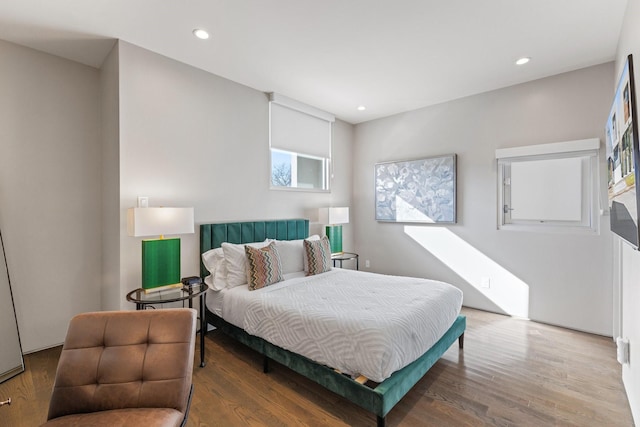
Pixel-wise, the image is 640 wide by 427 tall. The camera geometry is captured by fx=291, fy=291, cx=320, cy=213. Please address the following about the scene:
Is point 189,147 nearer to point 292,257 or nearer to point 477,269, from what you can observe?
point 292,257

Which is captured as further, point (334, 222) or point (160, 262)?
point (334, 222)

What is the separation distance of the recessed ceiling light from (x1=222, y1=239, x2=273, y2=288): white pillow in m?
1.98

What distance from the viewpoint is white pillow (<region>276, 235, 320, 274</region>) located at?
331 centimetres

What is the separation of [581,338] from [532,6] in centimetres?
324

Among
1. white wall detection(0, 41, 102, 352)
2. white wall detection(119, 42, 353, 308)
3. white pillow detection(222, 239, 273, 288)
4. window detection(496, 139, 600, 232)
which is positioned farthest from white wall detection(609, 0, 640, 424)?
white wall detection(0, 41, 102, 352)

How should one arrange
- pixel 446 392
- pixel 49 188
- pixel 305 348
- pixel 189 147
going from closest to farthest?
1. pixel 305 348
2. pixel 446 392
3. pixel 49 188
4. pixel 189 147

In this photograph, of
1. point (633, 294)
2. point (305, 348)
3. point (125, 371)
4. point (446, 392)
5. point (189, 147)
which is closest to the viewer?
point (125, 371)

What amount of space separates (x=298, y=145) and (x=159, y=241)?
2.38 meters

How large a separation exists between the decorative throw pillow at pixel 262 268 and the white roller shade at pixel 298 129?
5.58ft

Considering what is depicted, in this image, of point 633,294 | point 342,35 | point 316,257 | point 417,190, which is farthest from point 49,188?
point 633,294

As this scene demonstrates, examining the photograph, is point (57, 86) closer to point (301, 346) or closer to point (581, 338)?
point (301, 346)

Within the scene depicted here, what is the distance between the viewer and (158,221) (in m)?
2.58

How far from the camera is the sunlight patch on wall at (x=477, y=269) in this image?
3.65 metres

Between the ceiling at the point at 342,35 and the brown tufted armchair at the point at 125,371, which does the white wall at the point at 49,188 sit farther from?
the brown tufted armchair at the point at 125,371
